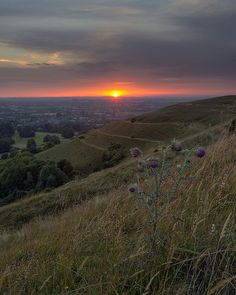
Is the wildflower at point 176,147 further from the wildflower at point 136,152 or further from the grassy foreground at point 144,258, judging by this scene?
the grassy foreground at point 144,258

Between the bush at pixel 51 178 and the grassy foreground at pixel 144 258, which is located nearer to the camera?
the grassy foreground at pixel 144 258

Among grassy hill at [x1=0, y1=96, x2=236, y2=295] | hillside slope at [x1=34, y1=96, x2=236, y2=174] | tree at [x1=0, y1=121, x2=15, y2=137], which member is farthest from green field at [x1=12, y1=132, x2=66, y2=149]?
grassy hill at [x1=0, y1=96, x2=236, y2=295]

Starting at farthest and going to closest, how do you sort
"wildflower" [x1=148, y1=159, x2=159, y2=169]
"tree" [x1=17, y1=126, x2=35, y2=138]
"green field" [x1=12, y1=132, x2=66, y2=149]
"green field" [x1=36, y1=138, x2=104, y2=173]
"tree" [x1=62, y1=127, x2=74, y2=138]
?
"tree" [x1=17, y1=126, x2=35, y2=138]
"tree" [x1=62, y1=127, x2=74, y2=138]
"green field" [x1=12, y1=132, x2=66, y2=149]
"green field" [x1=36, y1=138, x2=104, y2=173]
"wildflower" [x1=148, y1=159, x2=159, y2=169]

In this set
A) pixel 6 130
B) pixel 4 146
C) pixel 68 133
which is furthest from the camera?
pixel 6 130

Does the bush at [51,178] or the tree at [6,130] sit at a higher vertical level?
the bush at [51,178]

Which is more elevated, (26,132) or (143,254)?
(143,254)

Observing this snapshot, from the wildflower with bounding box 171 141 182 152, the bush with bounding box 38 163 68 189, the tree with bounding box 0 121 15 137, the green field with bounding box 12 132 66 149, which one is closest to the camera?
the wildflower with bounding box 171 141 182 152

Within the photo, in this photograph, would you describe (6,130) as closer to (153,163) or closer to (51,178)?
(51,178)

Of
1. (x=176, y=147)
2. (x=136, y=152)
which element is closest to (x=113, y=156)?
(x=136, y=152)

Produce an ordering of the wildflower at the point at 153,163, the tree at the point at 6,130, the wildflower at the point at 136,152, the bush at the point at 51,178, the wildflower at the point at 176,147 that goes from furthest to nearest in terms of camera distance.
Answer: the tree at the point at 6,130 → the bush at the point at 51,178 → the wildflower at the point at 136,152 → the wildflower at the point at 176,147 → the wildflower at the point at 153,163

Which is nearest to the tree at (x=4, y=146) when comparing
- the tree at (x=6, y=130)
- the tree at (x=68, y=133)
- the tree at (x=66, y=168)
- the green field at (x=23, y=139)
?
the green field at (x=23, y=139)

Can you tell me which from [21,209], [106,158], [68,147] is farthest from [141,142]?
[21,209]

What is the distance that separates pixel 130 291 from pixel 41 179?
40025mm

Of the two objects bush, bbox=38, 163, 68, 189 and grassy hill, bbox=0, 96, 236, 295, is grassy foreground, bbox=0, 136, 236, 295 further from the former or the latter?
bush, bbox=38, 163, 68, 189
